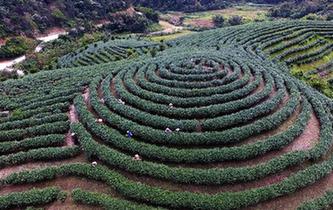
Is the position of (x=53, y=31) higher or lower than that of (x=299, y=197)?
lower

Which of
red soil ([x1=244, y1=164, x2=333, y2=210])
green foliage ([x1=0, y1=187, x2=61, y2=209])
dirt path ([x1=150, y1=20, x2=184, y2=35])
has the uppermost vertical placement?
red soil ([x1=244, y1=164, x2=333, y2=210])

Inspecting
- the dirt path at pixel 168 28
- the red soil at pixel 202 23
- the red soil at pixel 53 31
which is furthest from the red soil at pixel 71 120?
the red soil at pixel 202 23

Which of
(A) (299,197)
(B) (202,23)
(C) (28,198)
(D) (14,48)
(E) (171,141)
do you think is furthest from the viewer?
(B) (202,23)

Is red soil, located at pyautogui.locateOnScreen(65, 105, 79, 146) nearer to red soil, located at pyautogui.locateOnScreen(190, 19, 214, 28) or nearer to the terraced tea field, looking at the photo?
the terraced tea field

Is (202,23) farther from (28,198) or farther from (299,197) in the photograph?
(28,198)

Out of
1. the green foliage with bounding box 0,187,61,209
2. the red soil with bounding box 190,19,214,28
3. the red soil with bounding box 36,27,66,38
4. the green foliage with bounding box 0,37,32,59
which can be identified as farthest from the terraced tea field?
the red soil with bounding box 190,19,214,28

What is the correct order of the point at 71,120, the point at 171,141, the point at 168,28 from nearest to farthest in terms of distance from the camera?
the point at 171,141 < the point at 71,120 < the point at 168,28

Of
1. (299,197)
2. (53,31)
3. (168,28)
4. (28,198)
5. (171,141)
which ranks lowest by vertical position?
(168,28)

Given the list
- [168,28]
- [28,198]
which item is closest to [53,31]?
[168,28]

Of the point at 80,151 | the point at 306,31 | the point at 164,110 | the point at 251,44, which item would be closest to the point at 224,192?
the point at 164,110

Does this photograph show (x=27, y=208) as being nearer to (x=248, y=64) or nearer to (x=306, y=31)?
(x=248, y=64)
